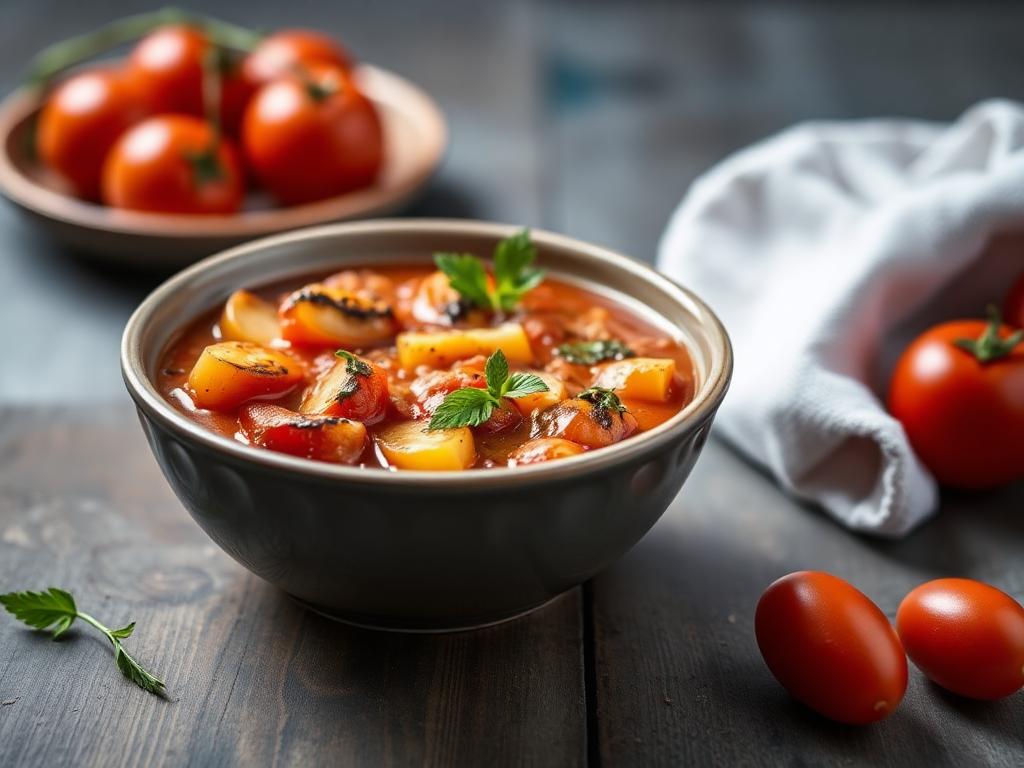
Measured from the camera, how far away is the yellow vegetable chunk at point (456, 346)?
7.34 feet

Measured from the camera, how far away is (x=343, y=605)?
1970 millimetres

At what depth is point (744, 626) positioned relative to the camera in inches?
86.7

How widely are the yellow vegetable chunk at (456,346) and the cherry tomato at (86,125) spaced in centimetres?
178

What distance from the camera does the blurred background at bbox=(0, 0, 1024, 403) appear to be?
11.1ft

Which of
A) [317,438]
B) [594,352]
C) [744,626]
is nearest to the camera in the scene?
[317,438]

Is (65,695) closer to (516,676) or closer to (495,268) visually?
(516,676)

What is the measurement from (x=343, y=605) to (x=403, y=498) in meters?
0.32

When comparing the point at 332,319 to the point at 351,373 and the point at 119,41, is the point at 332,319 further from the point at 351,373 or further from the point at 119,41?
the point at 119,41

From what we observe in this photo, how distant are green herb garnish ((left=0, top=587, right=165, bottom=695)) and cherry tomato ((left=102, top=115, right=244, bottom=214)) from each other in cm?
157

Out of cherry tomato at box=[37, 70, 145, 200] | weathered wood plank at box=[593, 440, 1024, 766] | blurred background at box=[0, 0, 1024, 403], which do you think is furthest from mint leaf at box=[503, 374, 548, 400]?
cherry tomato at box=[37, 70, 145, 200]

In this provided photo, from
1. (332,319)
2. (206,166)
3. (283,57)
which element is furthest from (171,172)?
(332,319)

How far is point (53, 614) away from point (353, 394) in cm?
65

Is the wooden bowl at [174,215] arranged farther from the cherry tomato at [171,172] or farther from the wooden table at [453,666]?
the wooden table at [453,666]

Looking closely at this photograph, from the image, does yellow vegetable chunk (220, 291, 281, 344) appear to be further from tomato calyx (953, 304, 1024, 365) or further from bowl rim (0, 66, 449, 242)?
tomato calyx (953, 304, 1024, 365)
